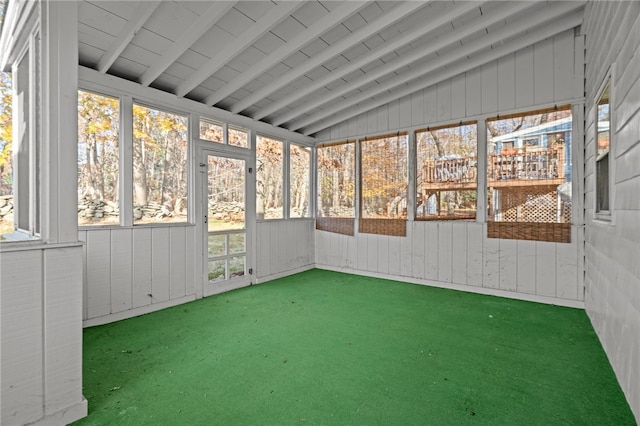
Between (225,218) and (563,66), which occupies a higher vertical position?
(563,66)

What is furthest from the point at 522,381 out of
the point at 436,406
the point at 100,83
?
the point at 100,83

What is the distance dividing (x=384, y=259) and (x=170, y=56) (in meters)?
4.08

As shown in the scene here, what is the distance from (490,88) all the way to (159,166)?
14.4 feet

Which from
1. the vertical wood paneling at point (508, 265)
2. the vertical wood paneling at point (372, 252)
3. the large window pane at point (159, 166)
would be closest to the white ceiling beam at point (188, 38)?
the large window pane at point (159, 166)

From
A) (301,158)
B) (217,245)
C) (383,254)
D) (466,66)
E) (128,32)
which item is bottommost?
(383,254)

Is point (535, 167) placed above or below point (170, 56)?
below

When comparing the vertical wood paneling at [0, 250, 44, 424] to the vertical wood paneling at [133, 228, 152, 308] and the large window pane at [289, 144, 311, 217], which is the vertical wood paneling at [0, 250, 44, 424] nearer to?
the vertical wood paneling at [133, 228, 152, 308]

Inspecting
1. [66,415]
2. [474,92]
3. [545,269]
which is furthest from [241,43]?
[545,269]

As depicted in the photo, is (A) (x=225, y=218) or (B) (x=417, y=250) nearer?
(A) (x=225, y=218)

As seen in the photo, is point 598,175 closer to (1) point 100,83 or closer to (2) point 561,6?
(2) point 561,6

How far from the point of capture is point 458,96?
4.56 meters

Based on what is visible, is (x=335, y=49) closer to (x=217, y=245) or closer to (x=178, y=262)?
(x=217, y=245)

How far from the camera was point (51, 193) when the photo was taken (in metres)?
1.76

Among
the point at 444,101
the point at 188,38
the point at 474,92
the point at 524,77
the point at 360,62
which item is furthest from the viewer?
the point at 444,101
